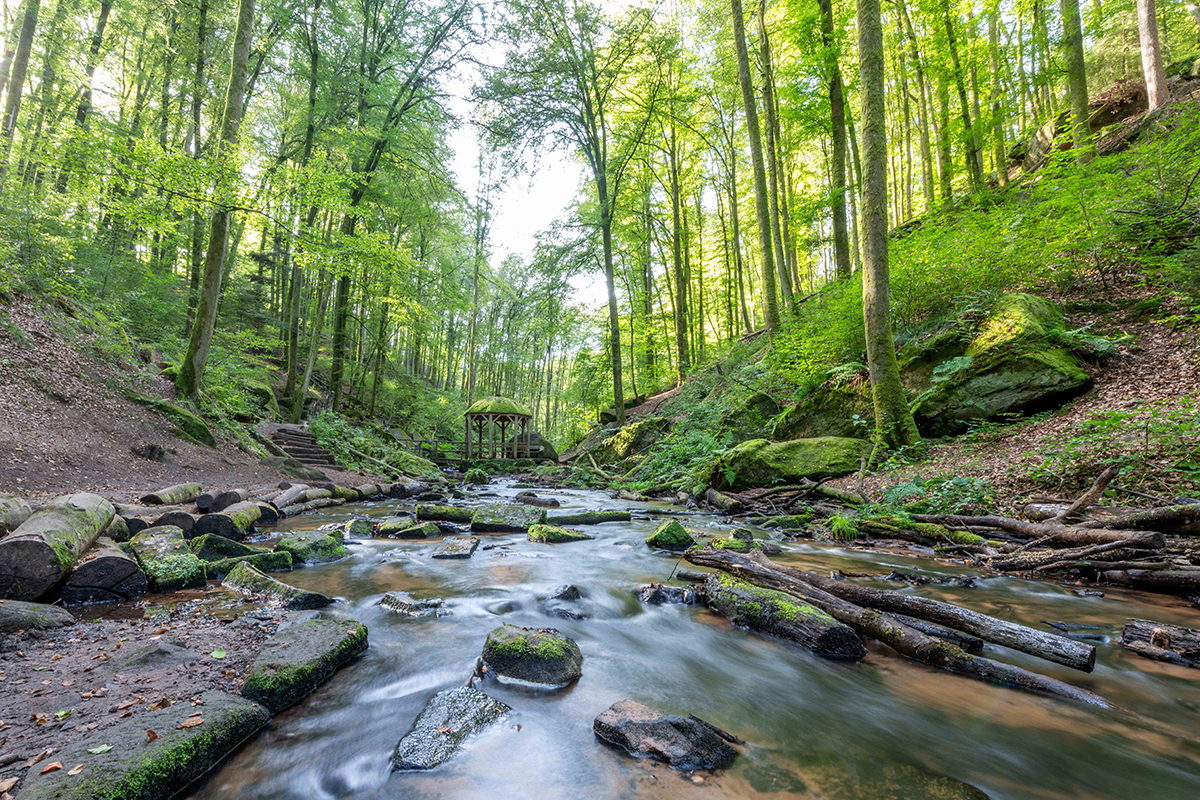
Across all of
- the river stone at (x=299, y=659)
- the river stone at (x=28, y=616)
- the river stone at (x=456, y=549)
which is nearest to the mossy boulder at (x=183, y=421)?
the river stone at (x=456, y=549)

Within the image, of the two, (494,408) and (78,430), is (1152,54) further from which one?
(78,430)

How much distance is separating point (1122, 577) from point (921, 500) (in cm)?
235

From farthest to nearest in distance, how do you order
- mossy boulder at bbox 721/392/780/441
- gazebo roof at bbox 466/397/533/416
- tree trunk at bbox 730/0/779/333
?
gazebo roof at bbox 466/397/533/416, tree trunk at bbox 730/0/779/333, mossy boulder at bbox 721/392/780/441

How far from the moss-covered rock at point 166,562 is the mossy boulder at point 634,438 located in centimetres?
1274

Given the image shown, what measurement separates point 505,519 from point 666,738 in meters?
6.28

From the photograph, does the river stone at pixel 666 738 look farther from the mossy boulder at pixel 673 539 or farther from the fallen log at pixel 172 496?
the fallen log at pixel 172 496

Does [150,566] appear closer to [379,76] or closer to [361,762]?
[361,762]

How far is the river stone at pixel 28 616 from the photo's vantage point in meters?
2.89

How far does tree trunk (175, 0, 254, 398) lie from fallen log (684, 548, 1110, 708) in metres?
12.4

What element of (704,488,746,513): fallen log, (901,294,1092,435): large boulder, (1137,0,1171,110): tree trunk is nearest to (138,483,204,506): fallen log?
(704,488,746,513): fallen log

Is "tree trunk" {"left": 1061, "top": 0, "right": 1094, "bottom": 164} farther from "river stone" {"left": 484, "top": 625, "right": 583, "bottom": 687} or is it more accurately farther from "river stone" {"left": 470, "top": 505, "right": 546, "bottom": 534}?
"river stone" {"left": 484, "top": 625, "right": 583, "bottom": 687}

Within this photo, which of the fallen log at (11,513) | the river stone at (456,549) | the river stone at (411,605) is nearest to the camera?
the fallen log at (11,513)

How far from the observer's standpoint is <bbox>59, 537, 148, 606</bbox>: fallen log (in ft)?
11.8

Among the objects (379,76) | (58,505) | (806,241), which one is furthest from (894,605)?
(379,76)
